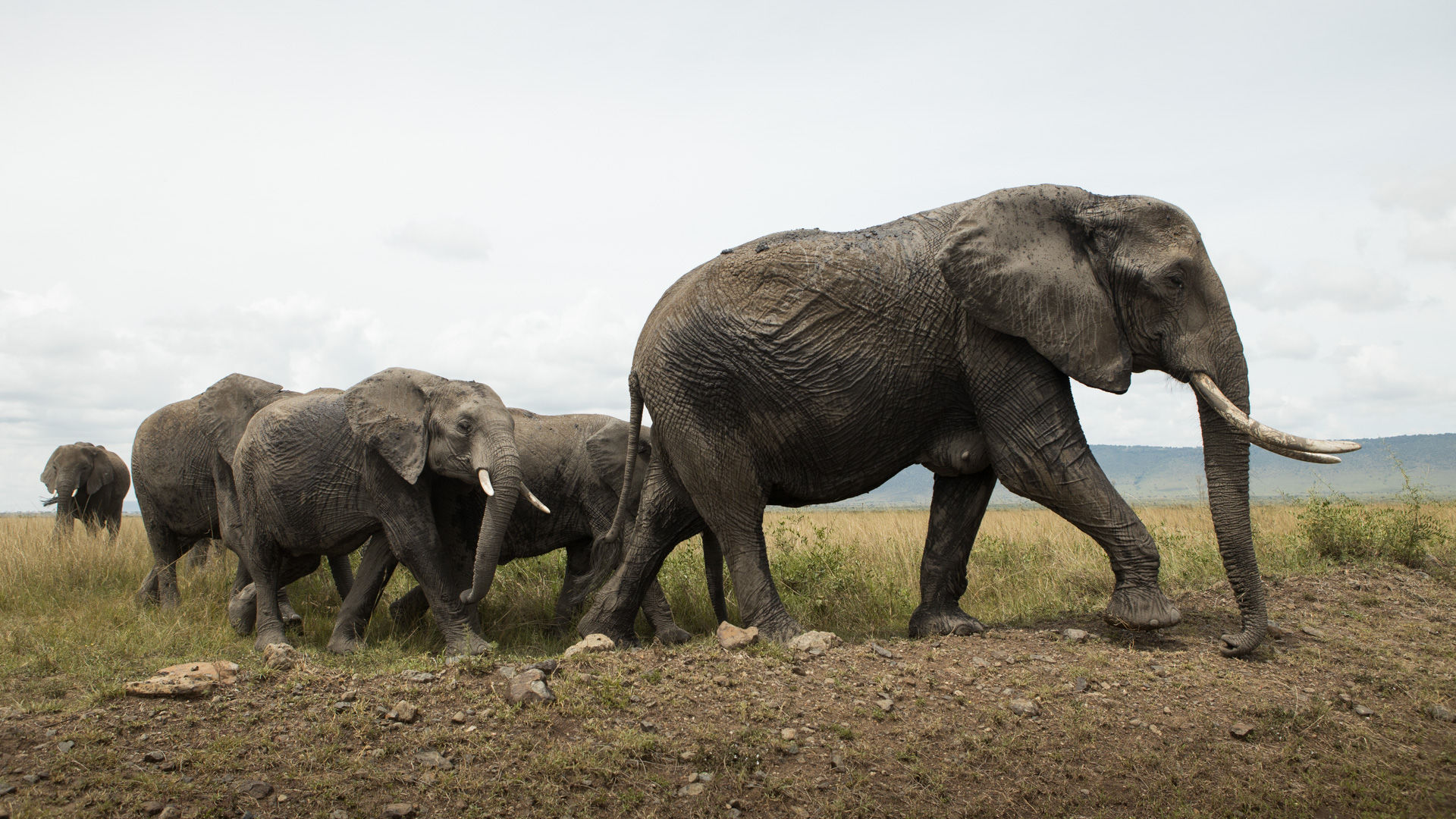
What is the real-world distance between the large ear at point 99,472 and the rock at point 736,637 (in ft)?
42.9

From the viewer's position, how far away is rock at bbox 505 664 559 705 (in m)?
5.04

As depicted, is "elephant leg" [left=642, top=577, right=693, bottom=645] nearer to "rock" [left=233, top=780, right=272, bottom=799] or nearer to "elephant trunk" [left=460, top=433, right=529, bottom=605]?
"elephant trunk" [left=460, top=433, right=529, bottom=605]

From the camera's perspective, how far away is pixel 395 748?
4660 millimetres

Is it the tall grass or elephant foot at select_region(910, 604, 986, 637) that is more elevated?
elephant foot at select_region(910, 604, 986, 637)

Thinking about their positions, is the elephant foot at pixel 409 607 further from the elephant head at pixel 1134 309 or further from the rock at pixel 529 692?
the elephant head at pixel 1134 309

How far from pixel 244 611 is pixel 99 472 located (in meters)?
8.04

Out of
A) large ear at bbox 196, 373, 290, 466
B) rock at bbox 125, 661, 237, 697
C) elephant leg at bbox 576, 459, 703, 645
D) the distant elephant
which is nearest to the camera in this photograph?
rock at bbox 125, 661, 237, 697

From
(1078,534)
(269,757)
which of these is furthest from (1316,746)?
(1078,534)

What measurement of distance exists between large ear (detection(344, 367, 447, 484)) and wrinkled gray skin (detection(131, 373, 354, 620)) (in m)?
2.22

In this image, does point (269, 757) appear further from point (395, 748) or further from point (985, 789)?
point (985, 789)

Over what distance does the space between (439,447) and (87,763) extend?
12.2ft

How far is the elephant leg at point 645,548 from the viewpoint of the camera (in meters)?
6.92

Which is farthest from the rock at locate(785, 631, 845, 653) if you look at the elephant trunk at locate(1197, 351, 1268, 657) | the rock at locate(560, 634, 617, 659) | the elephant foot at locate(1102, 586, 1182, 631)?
the elephant trunk at locate(1197, 351, 1268, 657)

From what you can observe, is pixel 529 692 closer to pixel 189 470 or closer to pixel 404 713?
pixel 404 713
